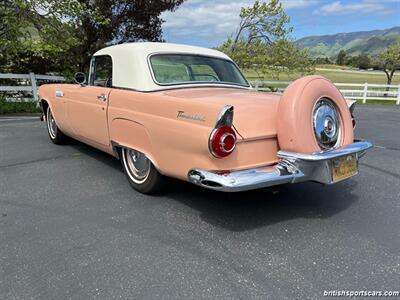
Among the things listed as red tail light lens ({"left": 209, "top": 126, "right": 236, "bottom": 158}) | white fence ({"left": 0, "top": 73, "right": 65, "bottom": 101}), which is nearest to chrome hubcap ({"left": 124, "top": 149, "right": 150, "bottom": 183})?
red tail light lens ({"left": 209, "top": 126, "right": 236, "bottom": 158})

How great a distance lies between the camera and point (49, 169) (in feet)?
16.6

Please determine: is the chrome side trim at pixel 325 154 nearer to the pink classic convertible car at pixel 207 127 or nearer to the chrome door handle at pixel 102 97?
the pink classic convertible car at pixel 207 127

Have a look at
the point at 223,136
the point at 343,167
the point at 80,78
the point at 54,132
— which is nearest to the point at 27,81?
the point at 54,132

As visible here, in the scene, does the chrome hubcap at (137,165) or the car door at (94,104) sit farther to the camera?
the car door at (94,104)

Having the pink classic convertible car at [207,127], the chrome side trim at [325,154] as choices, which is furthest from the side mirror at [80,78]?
the chrome side trim at [325,154]

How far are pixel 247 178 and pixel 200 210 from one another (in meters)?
0.92

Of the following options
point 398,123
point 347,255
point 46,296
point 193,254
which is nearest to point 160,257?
point 193,254

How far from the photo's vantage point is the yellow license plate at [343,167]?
330 centimetres

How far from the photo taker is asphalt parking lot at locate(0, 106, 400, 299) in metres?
2.46

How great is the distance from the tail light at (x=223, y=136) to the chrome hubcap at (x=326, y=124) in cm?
89

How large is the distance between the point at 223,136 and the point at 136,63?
72.1 inches

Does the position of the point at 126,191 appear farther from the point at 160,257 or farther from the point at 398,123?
the point at 398,123

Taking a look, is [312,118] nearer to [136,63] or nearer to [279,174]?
[279,174]

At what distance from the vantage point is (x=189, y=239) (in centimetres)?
307
